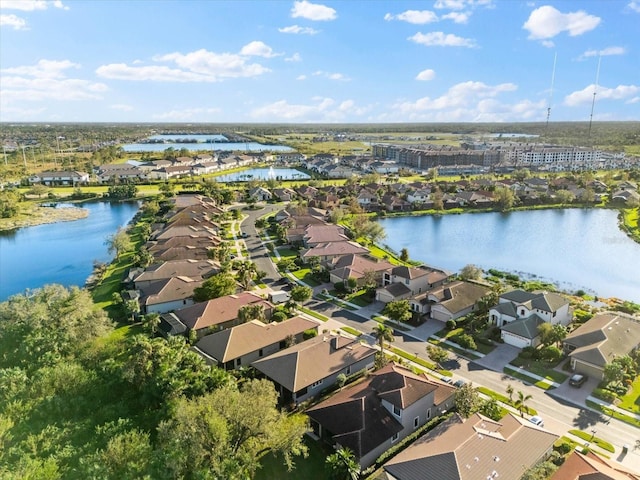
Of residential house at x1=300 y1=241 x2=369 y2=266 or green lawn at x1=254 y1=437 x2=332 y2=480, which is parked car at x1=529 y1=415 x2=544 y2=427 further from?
residential house at x1=300 y1=241 x2=369 y2=266

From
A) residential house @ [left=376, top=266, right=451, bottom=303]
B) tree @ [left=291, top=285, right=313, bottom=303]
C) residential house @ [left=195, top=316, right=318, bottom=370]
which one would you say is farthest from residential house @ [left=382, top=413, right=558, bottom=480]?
residential house @ [left=376, top=266, right=451, bottom=303]

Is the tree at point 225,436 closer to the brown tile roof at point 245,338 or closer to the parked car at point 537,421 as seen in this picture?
the brown tile roof at point 245,338

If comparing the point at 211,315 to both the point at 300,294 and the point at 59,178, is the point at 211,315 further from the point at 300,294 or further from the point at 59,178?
the point at 59,178

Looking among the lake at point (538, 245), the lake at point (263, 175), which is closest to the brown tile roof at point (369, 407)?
the lake at point (538, 245)

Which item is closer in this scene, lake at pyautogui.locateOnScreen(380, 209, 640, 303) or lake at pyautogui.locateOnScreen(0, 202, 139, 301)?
lake at pyautogui.locateOnScreen(380, 209, 640, 303)

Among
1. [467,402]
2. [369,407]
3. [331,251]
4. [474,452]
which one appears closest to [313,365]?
[369,407]

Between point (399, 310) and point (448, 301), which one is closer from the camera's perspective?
point (399, 310)
